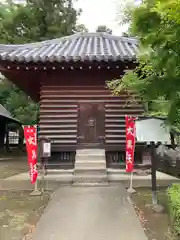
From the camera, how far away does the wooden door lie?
943 cm

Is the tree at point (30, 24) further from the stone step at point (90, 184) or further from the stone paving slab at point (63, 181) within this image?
the stone step at point (90, 184)

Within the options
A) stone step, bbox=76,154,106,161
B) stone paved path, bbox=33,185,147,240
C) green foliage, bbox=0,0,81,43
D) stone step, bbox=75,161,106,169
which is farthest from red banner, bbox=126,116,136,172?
green foliage, bbox=0,0,81,43

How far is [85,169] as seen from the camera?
8141 mm

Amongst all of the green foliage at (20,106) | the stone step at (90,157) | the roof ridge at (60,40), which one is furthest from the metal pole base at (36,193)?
the green foliage at (20,106)

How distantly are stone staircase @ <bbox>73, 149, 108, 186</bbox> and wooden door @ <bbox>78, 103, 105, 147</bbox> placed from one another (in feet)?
1.38

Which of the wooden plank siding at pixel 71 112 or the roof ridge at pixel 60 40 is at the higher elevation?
the roof ridge at pixel 60 40

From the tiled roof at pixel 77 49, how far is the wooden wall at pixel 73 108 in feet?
2.86

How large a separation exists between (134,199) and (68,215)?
185cm

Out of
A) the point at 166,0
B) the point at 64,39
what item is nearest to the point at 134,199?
the point at 166,0

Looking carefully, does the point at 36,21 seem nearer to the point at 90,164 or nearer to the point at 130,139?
the point at 90,164

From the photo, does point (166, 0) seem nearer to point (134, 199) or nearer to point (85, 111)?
point (134, 199)

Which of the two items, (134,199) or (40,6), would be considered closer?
(134,199)

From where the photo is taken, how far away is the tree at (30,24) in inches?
854

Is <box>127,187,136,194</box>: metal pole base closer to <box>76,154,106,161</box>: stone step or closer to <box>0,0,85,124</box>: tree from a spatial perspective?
<box>76,154,106,161</box>: stone step
